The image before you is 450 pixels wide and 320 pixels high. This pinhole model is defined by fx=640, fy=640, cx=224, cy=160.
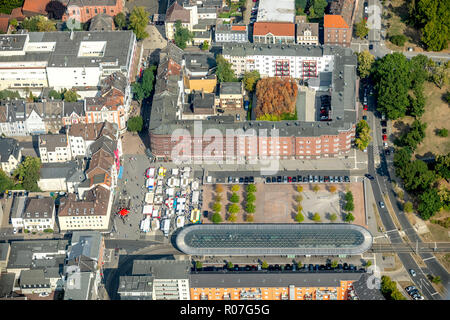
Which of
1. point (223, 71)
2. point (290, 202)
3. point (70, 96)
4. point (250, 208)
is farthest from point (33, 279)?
point (223, 71)

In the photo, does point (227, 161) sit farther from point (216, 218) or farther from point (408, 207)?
point (408, 207)

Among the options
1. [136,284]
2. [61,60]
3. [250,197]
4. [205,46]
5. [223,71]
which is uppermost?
[205,46]

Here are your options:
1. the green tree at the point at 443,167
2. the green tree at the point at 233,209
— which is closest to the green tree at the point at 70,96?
the green tree at the point at 233,209

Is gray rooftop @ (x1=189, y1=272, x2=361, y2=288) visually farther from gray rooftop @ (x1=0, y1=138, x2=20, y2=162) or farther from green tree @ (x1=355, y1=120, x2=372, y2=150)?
gray rooftop @ (x1=0, y1=138, x2=20, y2=162)
